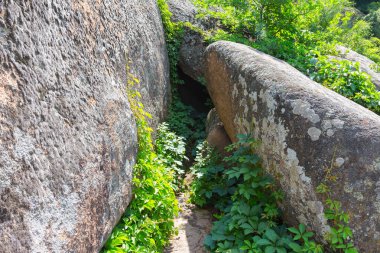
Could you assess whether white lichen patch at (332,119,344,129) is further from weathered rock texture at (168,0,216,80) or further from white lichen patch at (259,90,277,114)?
weathered rock texture at (168,0,216,80)

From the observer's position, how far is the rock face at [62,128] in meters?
2.10

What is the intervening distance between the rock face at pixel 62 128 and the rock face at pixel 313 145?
148cm

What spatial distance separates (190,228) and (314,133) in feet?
6.75

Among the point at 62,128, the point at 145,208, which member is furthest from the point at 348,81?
the point at 62,128

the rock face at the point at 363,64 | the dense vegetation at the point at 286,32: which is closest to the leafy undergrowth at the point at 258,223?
the dense vegetation at the point at 286,32

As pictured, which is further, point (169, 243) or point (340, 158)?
point (169, 243)

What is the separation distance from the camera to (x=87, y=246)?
275 centimetres

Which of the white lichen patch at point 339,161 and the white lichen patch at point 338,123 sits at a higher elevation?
the white lichen patch at point 338,123

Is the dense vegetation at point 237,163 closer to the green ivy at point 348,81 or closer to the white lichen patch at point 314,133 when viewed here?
the green ivy at point 348,81

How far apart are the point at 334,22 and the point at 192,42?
3988 millimetres

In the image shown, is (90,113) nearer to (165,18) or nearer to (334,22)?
(165,18)

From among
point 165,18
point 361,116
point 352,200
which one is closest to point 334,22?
point 165,18

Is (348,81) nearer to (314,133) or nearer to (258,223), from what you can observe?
(314,133)

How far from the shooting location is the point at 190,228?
14.7ft
